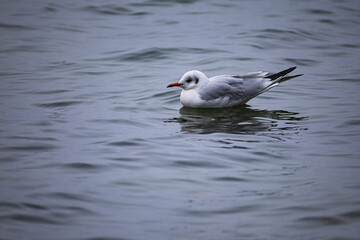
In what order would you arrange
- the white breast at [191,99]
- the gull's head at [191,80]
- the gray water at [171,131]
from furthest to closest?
the gull's head at [191,80] → the white breast at [191,99] → the gray water at [171,131]

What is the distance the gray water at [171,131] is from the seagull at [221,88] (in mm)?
188

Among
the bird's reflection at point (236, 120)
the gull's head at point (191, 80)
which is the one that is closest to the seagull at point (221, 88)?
the gull's head at point (191, 80)

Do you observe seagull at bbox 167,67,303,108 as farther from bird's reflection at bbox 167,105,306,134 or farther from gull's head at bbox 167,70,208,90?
bird's reflection at bbox 167,105,306,134

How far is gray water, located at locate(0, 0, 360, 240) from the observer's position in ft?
16.7

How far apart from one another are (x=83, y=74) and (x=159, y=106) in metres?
2.60

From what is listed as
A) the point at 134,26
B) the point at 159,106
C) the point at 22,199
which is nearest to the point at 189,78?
the point at 159,106

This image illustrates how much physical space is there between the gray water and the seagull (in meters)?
0.19

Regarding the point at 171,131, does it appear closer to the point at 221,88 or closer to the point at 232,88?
the point at 221,88

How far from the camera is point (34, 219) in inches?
195

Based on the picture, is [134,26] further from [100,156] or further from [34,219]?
[34,219]

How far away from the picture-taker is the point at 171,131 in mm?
7938

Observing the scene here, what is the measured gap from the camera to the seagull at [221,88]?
9188 millimetres

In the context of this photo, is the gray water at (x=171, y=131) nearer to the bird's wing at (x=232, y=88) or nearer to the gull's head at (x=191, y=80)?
the bird's wing at (x=232, y=88)

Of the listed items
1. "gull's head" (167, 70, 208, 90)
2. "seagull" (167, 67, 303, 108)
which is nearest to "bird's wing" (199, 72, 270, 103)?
"seagull" (167, 67, 303, 108)
